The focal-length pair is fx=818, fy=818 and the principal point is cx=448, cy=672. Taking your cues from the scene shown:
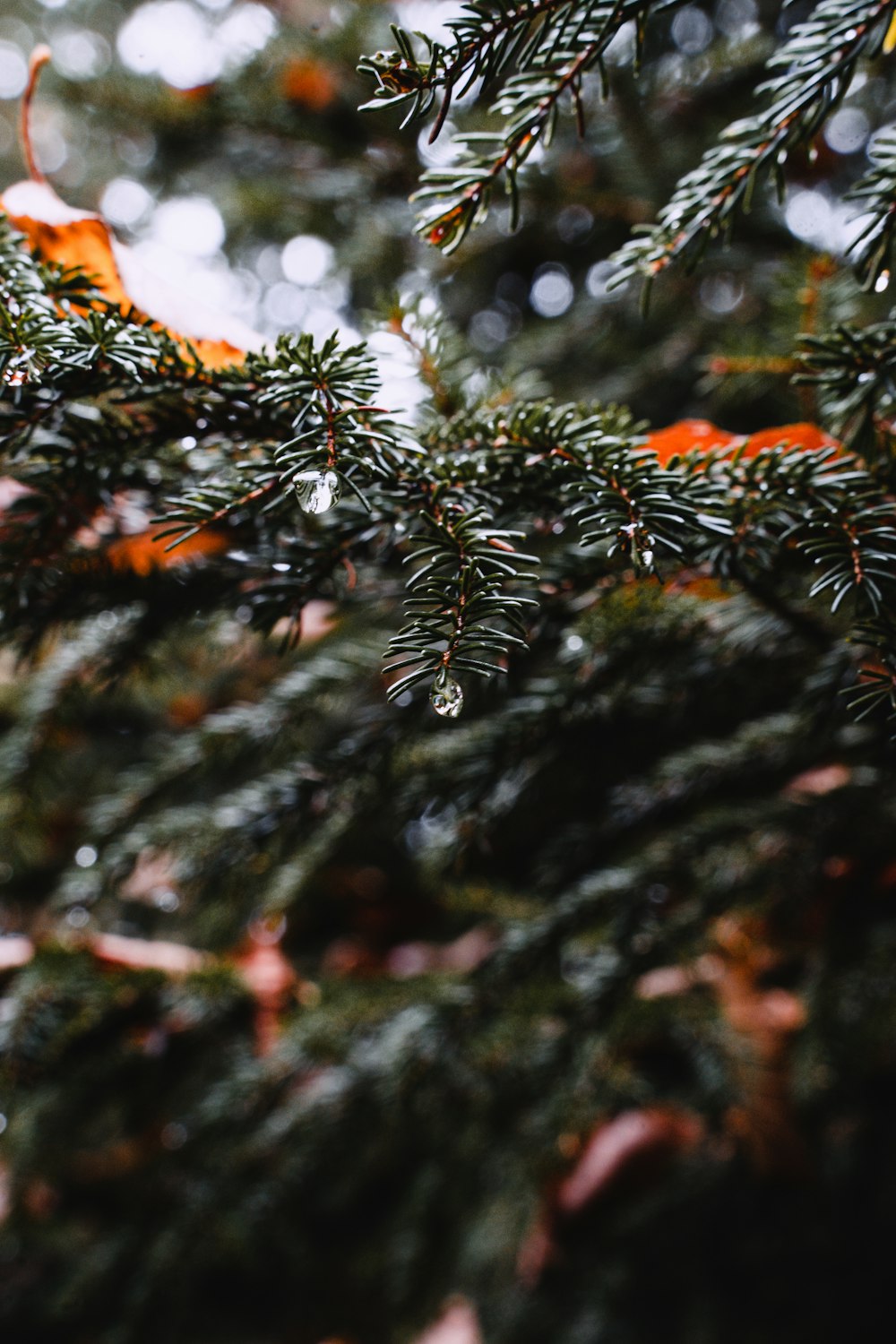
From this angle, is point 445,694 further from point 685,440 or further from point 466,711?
point 466,711

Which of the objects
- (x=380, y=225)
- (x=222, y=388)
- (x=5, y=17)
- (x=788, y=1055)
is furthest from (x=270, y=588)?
(x=5, y=17)

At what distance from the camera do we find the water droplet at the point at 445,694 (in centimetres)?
32

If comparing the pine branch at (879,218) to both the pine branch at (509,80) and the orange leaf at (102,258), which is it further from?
the orange leaf at (102,258)

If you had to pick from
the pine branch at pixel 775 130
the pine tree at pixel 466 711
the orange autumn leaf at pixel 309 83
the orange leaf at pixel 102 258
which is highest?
the orange autumn leaf at pixel 309 83

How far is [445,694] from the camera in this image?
32 cm

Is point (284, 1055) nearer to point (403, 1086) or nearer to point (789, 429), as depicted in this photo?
point (403, 1086)

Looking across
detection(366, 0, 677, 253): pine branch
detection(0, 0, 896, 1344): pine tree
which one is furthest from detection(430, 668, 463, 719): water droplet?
detection(366, 0, 677, 253): pine branch

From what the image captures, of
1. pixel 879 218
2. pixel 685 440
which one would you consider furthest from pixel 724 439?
pixel 879 218

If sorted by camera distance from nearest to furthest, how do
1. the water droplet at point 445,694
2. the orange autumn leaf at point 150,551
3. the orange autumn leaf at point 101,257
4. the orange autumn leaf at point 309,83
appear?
the water droplet at point 445,694
the orange autumn leaf at point 101,257
the orange autumn leaf at point 150,551
the orange autumn leaf at point 309,83

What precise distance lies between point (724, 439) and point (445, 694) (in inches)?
13.4

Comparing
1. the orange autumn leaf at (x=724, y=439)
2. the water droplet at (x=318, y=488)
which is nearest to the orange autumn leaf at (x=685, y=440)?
the orange autumn leaf at (x=724, y=439)

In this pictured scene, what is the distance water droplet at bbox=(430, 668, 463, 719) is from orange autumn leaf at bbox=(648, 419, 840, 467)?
0.24 metres

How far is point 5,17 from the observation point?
3.31m

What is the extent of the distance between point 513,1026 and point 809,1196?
1.56 feet
